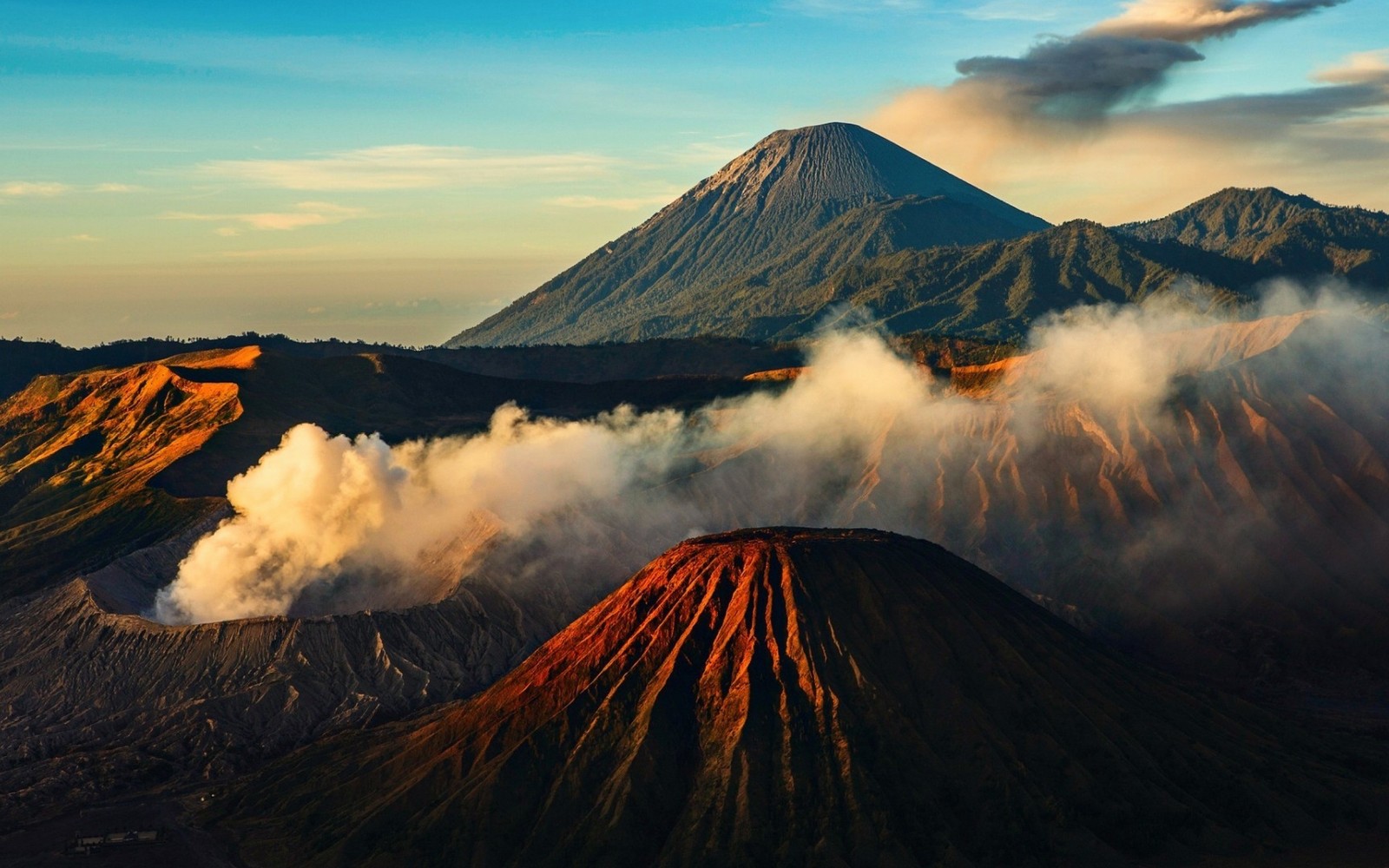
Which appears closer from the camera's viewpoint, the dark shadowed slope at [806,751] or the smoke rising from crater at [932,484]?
the dark shadowed slope at [806,751]

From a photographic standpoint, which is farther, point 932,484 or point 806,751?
point 932,484

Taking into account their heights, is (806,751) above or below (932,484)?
below

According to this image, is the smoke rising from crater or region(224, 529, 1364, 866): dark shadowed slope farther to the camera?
the smoke rising from crater

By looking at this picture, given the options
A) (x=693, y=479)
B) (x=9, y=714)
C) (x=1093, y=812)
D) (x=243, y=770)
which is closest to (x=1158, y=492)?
(x=693, y=479)
